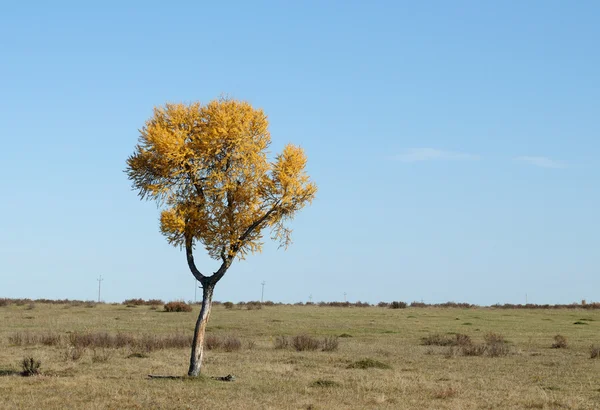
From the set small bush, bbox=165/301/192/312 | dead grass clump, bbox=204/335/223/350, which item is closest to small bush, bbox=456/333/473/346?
dead grass clump, bbox=204/335/223/350

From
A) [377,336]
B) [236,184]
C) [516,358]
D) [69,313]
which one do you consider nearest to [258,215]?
[236,184]

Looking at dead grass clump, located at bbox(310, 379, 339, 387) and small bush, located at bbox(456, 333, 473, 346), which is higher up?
small bush, located at bbox(456, 333, 473, 346)

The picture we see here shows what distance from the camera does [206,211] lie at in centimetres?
2180

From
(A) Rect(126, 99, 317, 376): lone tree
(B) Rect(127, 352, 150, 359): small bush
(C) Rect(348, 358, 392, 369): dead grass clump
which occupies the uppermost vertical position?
(A) Rect(126, 99, 317, 376): lone tree

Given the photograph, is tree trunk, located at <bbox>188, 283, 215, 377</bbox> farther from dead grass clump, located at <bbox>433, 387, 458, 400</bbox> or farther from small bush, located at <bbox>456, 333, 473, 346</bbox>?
small bush, located at <bbox>456, 333, 473, 346</bbox>

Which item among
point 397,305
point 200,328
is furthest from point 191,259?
point 397,305

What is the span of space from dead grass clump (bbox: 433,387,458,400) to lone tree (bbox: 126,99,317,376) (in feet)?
21.0

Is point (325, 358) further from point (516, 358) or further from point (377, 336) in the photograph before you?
point (377, 336)

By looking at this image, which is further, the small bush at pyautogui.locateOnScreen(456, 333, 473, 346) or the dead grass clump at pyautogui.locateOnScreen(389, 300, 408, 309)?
the dead grass clump at pyautogui.locateOnScreen(389, 300, 408, 309)

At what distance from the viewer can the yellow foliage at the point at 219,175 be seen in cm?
2152

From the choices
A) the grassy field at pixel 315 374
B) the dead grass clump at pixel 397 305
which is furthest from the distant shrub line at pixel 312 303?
the grassy field at pixel 315 374

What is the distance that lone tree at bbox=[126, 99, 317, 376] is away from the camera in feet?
70.6

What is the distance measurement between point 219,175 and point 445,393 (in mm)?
8437

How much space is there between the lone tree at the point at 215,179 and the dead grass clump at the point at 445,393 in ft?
21.0
